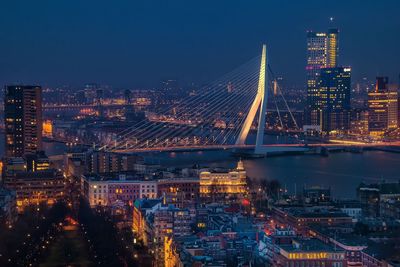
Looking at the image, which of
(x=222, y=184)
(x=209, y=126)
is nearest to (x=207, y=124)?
(x=209, y=126)

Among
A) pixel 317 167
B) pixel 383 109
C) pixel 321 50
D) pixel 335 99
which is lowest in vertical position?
pixel 317 167

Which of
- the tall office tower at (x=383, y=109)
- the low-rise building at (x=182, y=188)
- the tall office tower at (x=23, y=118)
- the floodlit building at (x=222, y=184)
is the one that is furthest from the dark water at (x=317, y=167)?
the tall office tower at (x=383, y=109)

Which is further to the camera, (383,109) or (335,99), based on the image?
(335,99)

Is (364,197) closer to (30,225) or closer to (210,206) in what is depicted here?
(210,206)

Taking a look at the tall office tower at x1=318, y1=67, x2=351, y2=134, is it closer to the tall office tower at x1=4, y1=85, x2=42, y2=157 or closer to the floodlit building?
the tall office tower at x1=4, y1=85, x2=42, y2=157

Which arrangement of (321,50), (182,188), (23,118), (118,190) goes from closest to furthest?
(118,190) → (182,188) → (23,118) → (321,50)

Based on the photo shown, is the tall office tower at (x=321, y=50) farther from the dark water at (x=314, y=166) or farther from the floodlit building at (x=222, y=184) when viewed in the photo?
the floodlit building at (x=222, y=184)

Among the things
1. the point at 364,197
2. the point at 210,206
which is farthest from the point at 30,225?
the point at 364,197

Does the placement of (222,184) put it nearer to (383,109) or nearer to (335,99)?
(383,109)
